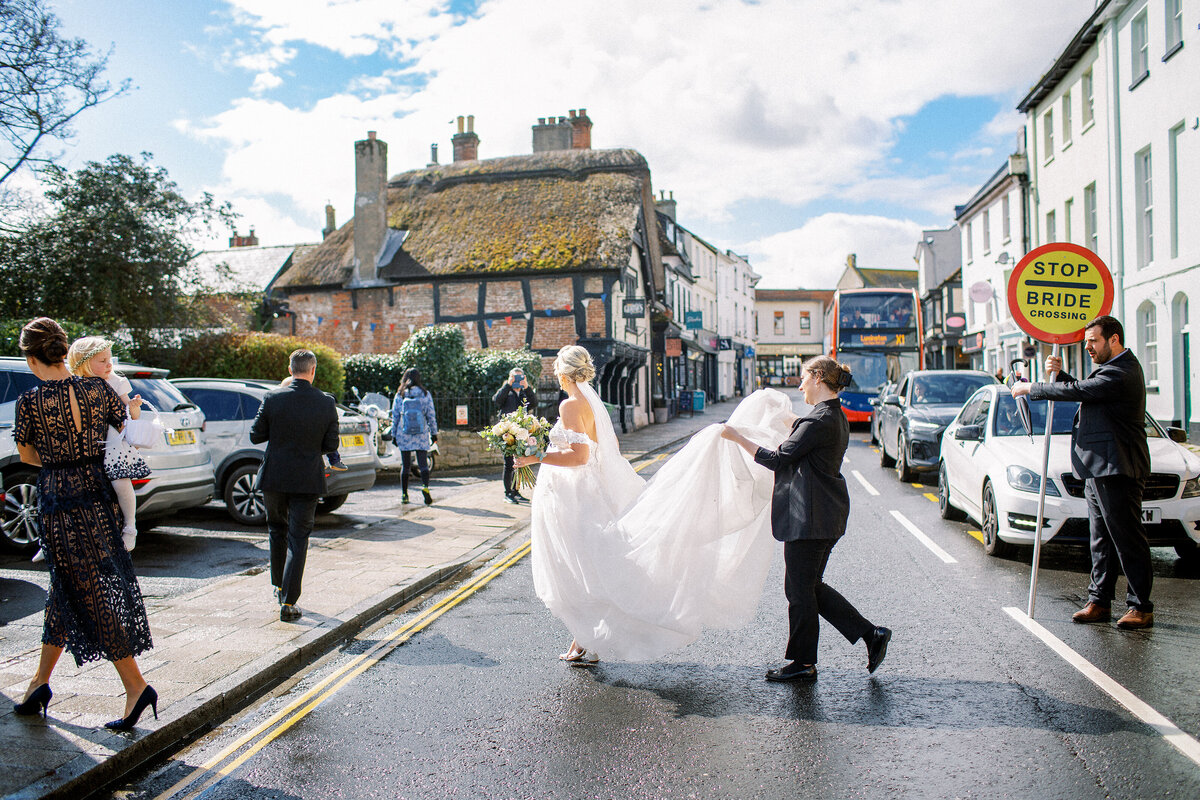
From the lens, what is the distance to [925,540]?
30.0 ft

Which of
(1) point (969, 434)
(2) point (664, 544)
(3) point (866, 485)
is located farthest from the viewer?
(3) point (866, 485)

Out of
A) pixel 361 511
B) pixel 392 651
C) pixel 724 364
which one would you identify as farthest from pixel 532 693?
pixel 724 364

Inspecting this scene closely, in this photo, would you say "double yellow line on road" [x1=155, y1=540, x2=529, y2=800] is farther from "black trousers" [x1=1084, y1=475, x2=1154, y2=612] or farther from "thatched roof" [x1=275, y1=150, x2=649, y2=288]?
"thatched roof" [x1=275, y1=150, x2=649, y2=288]

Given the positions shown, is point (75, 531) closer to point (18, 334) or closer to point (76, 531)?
point (76, 531)

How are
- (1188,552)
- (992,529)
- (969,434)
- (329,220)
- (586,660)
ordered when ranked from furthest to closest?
(329,220) < (969,434) < (992,529) < (1188,552) < (586,660)

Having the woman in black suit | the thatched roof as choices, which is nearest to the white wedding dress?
the woman in black suit

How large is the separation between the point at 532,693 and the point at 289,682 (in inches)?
58.4

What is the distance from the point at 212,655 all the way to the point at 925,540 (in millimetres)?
6889

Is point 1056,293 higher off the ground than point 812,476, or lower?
higher

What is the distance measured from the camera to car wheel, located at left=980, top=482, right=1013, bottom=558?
26.4 feet

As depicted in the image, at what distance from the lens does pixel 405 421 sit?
39.9 feet

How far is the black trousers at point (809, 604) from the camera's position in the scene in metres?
4.79

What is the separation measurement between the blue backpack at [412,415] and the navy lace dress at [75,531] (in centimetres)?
788

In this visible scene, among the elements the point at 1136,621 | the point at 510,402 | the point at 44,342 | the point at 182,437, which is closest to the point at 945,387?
the point at 510,402
